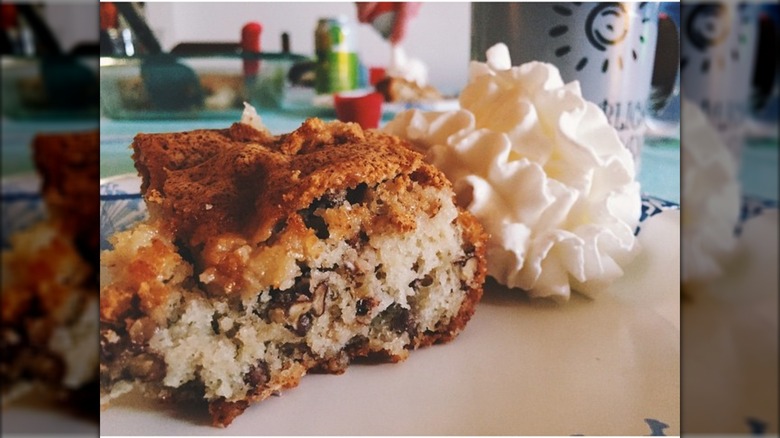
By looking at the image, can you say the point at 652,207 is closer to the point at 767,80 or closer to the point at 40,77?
the point at 767,80

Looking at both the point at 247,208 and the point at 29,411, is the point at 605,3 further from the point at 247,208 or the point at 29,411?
the point at 29,411

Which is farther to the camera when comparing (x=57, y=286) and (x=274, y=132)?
(x=274, y=132)

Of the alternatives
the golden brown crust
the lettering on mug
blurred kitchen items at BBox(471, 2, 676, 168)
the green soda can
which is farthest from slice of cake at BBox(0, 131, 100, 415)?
the lettering on mug

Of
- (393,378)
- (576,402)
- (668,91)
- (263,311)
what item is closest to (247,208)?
(263,311)

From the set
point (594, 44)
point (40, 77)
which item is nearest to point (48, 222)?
point (40, 77)

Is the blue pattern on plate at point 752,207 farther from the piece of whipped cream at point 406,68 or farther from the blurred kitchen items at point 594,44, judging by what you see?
the piece of whipped cream at point 406,68
